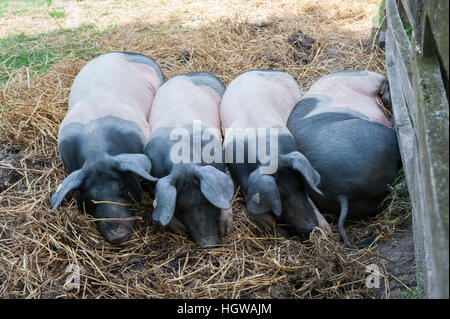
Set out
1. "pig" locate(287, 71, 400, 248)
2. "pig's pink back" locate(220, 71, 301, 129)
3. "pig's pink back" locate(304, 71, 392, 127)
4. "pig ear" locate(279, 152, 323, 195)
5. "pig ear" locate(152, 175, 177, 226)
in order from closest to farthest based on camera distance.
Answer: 1. "pig ear" locate(152, 175, 177, 226)
2. "pig ear" locate(279, 152, 323, 195)
3. "pig" locate(287, 71, 400, 248)
4. "pig's pink back" locate(220, 71, 301, 129)
5. "pig's pink back" locate(304, 71, 392, 127)

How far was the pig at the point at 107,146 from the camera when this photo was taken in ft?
11.6

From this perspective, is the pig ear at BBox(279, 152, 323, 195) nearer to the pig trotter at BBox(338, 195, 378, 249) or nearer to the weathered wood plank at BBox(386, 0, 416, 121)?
the pig trotter at BBox(338, 195, 378, 249)

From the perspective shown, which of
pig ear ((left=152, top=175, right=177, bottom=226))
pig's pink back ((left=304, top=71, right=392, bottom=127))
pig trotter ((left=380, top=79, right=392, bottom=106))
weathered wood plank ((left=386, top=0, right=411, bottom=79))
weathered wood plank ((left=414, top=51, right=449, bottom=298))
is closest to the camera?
weathered wood plank ((left=414, top=51, right=449, bottom=298))

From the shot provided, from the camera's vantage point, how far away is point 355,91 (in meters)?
4.34

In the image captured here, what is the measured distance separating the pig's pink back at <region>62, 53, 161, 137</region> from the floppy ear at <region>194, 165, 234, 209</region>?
0.84 metres

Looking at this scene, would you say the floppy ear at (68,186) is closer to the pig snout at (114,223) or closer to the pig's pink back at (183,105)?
the pig snout at (114,223)

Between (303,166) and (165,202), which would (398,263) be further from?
(165,202)

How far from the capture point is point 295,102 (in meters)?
4.49

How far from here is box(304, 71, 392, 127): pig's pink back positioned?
13.3 ft

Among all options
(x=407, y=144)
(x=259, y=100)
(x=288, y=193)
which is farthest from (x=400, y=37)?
(x=288, y=193)

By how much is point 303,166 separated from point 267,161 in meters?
0.29

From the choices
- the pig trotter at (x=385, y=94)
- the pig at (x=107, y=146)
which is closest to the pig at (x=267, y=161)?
the pig at (x=107, y=146)

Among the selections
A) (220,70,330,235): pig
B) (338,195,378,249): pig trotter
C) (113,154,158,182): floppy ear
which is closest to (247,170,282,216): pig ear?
(220,70,330,235): pig

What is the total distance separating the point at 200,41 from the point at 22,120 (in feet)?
7.97
